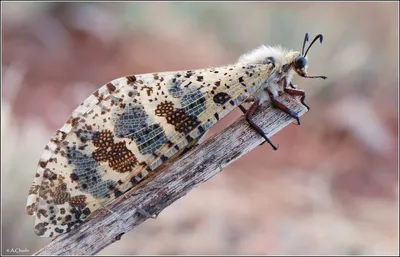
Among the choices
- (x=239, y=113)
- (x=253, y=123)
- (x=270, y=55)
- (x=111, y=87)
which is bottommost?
(x=253, y=123)

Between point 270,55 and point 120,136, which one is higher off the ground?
point 270,55

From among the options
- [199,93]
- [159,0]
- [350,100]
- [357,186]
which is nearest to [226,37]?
[159,0]

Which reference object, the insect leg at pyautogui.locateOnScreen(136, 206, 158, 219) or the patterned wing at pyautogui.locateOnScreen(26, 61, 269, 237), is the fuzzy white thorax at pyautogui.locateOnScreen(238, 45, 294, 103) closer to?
the patterned wing at pyautogui.locateOnScreen(26, 61, 269, 237)

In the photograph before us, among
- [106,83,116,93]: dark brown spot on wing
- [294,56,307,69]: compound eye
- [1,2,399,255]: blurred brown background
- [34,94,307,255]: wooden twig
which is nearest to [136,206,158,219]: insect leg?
[34,94,307,255]: wooden twig

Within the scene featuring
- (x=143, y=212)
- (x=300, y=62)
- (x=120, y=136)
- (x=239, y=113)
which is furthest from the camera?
(x=239, y=113)

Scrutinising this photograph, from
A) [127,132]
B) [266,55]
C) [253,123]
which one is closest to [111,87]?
[127,132]

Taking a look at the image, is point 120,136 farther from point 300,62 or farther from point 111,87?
point 300,62

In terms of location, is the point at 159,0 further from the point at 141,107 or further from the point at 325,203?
the point at 141,107
